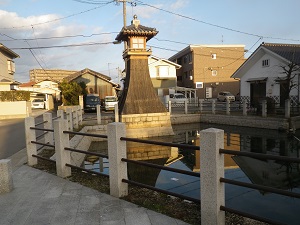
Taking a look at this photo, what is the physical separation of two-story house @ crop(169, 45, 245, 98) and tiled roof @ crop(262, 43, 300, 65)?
15.7m

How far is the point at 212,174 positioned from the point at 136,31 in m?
13.6

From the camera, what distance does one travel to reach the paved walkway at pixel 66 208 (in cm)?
367

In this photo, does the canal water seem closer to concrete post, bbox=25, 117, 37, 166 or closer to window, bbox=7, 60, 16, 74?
concrete post, bbox=25, 117, 37, 166

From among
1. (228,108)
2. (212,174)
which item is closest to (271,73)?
(228,108)

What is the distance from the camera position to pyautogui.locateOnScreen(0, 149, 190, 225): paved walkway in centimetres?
367

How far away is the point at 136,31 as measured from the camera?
15.5m

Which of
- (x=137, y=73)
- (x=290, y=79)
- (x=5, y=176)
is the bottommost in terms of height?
(x=5, y=176)

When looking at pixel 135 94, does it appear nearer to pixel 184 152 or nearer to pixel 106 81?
pixel 184 152

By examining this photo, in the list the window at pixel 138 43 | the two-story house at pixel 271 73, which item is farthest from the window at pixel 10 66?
the two-story house at pixel 271 73

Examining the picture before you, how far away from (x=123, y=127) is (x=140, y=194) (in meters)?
1.35

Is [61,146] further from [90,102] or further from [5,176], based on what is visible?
[90,102]

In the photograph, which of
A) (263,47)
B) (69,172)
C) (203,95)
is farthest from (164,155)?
(203,95)

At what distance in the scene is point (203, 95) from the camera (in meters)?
41.7

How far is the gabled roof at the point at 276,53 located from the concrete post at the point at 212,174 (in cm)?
2139
